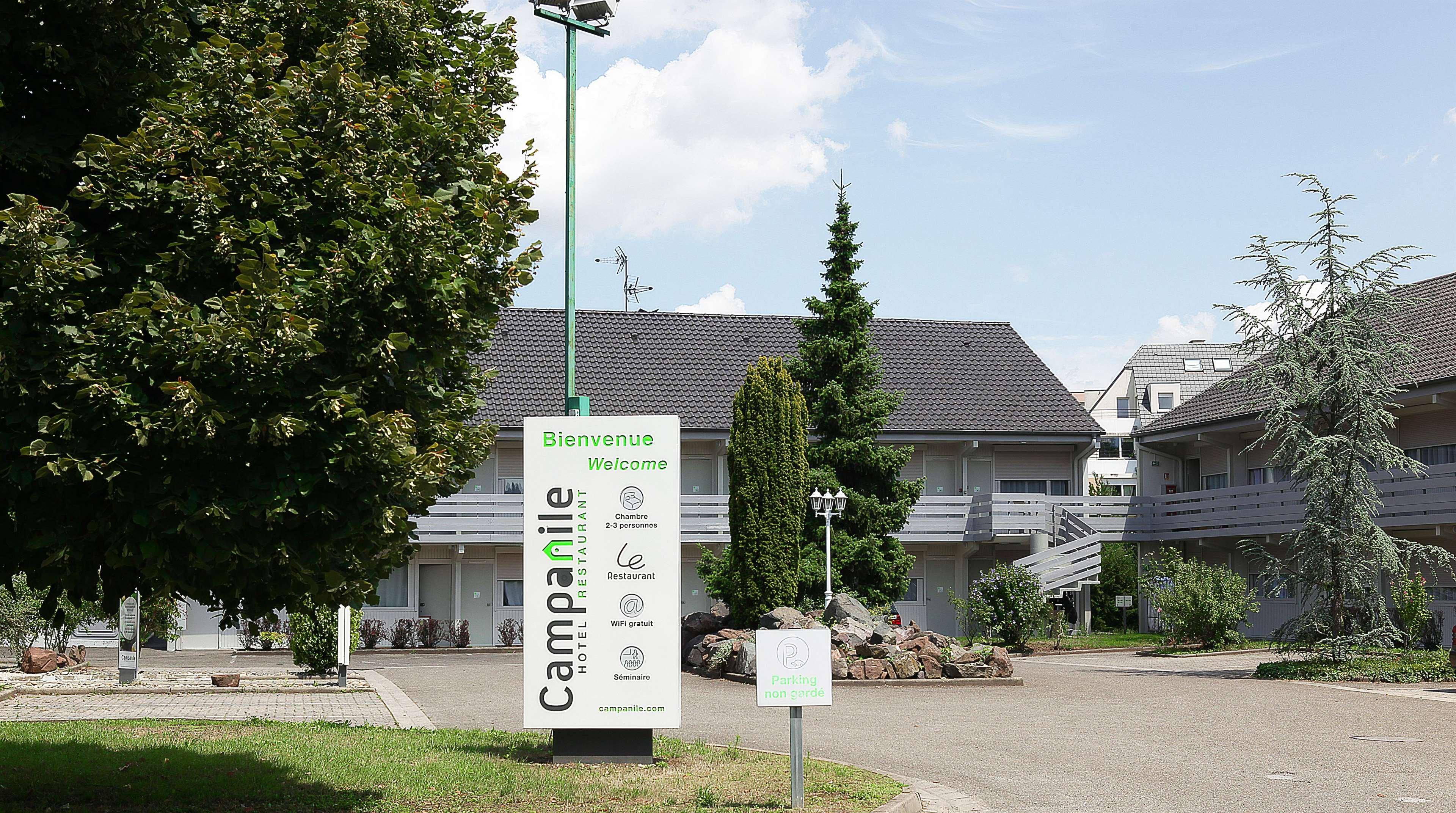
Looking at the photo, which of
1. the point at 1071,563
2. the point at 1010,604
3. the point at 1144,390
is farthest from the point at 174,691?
the point at 1144,390

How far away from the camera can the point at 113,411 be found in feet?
20.8

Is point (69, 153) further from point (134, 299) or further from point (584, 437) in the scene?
point (584, 437)

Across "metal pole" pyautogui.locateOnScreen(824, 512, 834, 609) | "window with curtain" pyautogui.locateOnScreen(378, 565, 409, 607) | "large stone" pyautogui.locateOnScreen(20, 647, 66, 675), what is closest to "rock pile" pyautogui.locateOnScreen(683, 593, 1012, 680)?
"metal pole" pyautogui.locateOnScreen(824, 512, 834, 609)

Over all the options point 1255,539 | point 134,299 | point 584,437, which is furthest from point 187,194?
point 1255,539

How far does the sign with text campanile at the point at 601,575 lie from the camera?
10.7 metres

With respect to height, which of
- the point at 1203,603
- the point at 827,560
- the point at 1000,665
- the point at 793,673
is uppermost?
the point at 827,560

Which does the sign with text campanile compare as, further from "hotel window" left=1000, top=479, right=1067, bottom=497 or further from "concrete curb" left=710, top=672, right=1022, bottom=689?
"hotel window" left=1000, top=479, right=1067, bottom=497

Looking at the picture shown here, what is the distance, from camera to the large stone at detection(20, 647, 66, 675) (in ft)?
73.2

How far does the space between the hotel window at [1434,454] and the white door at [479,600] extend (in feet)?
77.9

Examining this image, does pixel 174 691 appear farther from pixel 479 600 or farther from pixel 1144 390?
pixel 1144 390

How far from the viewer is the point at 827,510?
26.3 meters

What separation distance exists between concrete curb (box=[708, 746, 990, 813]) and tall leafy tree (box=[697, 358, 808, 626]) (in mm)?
14178

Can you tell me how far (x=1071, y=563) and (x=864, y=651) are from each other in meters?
14.3

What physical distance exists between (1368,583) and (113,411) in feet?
71.4
